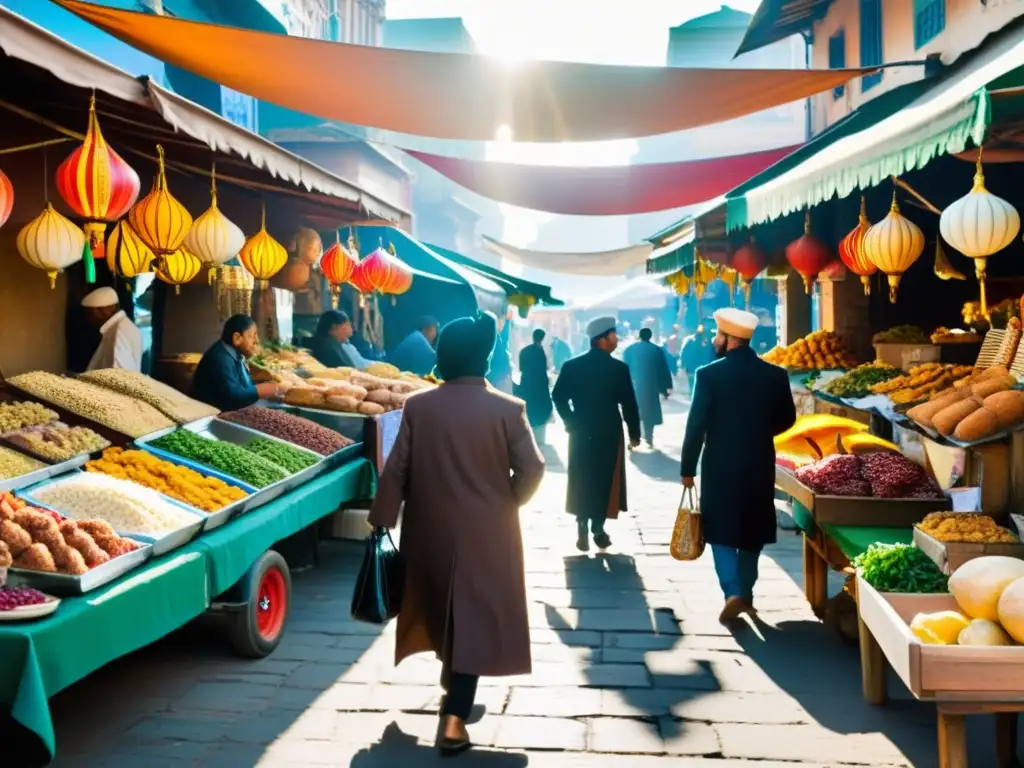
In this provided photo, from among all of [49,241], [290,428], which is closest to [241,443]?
[290,428]

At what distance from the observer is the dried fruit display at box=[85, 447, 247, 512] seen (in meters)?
5.40

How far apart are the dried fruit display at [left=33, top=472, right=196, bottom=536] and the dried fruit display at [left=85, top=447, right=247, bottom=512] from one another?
215 mm

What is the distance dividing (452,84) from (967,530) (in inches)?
195

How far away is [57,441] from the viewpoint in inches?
226

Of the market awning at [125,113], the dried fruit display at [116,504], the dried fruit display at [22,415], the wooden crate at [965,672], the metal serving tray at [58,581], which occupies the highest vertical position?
the market awning at [125,113]

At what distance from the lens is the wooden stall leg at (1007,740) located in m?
3.88

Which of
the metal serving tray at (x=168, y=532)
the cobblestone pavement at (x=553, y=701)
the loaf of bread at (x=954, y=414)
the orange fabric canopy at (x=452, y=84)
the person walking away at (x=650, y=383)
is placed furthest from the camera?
the person walking away at (x=650, y=383)

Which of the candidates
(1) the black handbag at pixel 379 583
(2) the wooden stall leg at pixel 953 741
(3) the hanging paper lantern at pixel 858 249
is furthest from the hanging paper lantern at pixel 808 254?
(2) the wooden stall leg at pixel 953 741

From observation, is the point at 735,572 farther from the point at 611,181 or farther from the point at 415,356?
the point at 611,181

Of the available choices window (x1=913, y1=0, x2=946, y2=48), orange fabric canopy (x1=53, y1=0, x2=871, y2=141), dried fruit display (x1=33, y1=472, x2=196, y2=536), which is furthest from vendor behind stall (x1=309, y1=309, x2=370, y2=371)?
window (x1=913, y1=0, x2=946, y2=48)

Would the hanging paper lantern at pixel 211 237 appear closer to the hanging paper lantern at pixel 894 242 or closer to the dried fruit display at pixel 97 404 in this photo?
the dried fruit display at pixel 97 404

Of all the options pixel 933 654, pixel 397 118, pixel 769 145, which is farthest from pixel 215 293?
pixel 769 145

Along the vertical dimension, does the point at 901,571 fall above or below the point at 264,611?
above

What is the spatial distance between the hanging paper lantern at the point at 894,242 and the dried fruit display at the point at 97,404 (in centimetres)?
484
